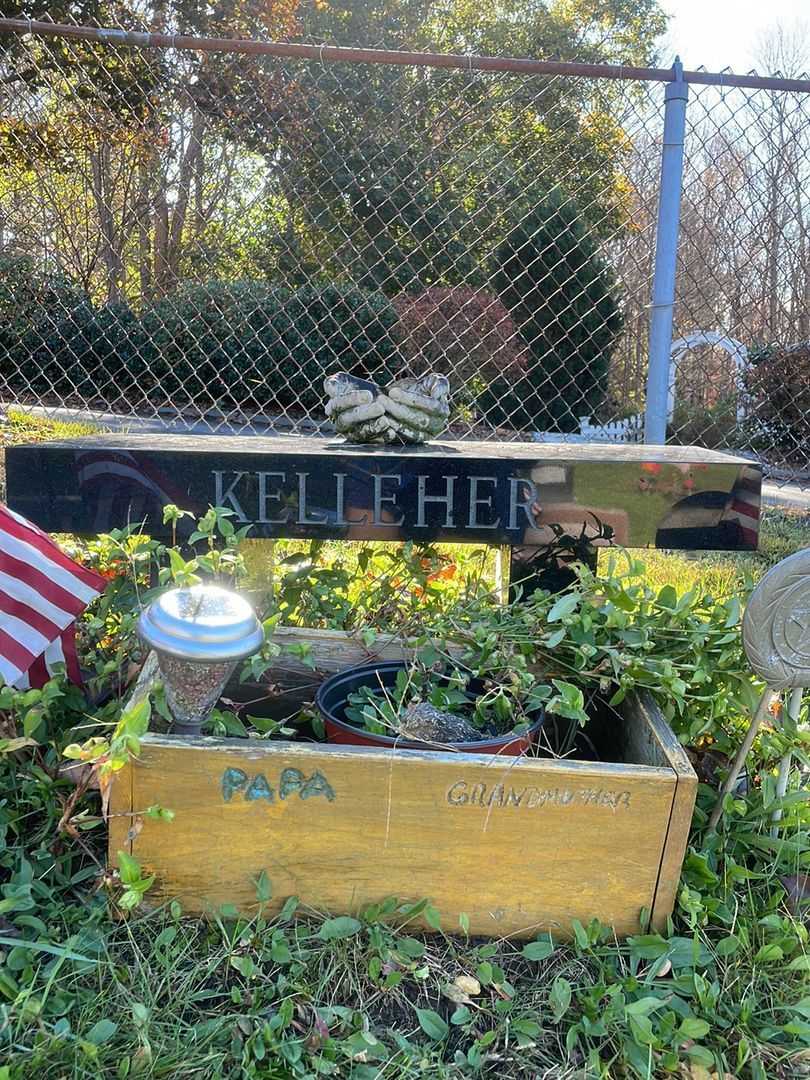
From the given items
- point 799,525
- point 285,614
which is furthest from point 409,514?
point 799,525

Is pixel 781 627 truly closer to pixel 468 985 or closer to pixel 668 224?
pixel 468 985

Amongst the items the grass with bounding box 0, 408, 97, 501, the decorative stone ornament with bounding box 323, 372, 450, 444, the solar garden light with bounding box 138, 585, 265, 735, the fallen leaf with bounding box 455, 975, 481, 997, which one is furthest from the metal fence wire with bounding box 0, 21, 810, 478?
the fallen leaf with bounding box 455, 975, 481, 997

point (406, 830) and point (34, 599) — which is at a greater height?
point (34, 599)

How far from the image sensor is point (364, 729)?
1.59 meters

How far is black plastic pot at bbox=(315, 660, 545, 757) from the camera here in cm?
146

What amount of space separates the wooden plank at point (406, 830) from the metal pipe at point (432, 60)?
2359 mm

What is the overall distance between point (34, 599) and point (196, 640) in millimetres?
585

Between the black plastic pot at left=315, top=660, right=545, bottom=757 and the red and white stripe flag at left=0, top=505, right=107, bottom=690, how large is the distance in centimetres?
52

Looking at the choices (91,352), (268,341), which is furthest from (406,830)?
(268,341)

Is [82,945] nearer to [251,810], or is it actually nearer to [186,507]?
[251,810]

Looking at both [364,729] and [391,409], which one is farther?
[391,409]

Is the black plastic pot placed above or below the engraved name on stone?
below

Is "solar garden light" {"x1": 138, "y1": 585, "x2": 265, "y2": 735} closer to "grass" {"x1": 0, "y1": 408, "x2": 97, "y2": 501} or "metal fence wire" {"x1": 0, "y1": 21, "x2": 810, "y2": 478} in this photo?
"metal fence wire" {"x1": 0, "y1": 21, "x2": 810, "y2": 478}

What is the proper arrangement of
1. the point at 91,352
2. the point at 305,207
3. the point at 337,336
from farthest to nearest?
the point at 337,336 → the point at 91,352 → the point at 305,207
